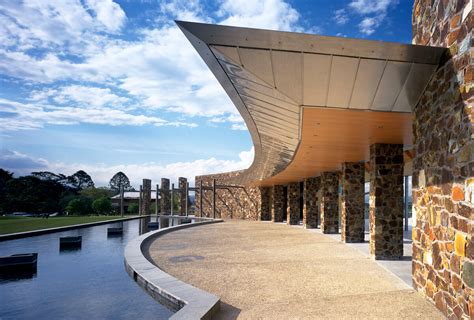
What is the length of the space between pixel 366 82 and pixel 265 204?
23.1 m

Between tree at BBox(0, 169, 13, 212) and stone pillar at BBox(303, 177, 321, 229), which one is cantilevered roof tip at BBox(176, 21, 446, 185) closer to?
stone pillar at BBox(303, 177, 321, 229)

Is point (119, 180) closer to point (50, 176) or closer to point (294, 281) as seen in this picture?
point (50, 176)

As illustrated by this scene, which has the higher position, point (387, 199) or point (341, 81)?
point (341, 81)

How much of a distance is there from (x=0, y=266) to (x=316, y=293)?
706cm

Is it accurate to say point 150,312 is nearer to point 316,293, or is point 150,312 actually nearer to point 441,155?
point 316,293

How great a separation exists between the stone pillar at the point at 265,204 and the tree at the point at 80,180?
4569 cm

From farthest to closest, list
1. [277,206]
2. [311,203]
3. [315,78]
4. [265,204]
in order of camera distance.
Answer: [265,204] < [277,206] < [311,203] < [315,78]

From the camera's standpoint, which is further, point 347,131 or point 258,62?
point 347,131

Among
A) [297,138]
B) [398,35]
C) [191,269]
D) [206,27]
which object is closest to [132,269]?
[191,269]

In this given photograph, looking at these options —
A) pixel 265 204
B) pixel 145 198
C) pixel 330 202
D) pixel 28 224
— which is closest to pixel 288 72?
pixel 330 202

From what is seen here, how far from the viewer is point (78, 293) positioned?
21.1ft

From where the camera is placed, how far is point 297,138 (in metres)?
8.04

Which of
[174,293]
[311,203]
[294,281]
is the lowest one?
[294,281]

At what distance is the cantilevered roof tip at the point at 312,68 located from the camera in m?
4.79
